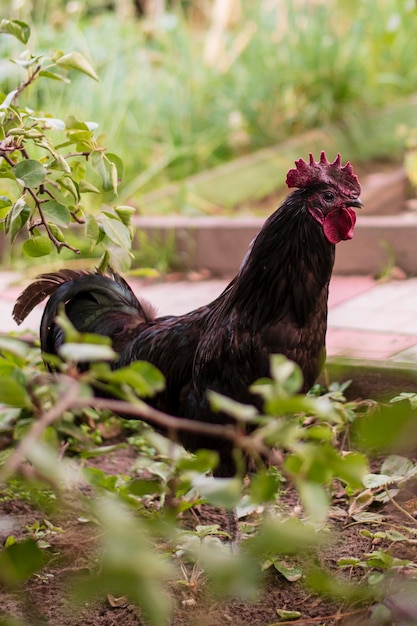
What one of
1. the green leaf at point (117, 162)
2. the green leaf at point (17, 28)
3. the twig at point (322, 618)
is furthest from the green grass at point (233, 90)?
the twig at point (322, 618)

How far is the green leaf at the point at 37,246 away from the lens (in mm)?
2406

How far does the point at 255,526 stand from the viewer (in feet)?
9.46

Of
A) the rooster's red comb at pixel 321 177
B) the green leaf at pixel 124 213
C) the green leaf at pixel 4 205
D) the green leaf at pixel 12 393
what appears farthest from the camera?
the green leaf at pixel 124 213

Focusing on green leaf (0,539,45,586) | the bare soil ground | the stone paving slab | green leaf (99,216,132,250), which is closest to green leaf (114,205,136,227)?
green leaf (99,216,132,250)

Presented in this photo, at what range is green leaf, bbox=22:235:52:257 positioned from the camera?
7.89ft

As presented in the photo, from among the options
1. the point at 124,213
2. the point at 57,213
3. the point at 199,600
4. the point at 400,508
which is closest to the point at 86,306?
the point at 124,213

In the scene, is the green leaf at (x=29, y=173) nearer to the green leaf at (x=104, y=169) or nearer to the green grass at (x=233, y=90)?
the green leaf at (x=104, y=169)

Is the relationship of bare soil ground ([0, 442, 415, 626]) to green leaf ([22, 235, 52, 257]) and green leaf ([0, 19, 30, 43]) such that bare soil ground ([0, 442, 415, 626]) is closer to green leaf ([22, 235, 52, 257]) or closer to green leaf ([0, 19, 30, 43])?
green leaf ([22, 235, 52, 257])

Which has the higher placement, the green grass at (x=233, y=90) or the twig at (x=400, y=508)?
the green grass at (x=233, y=90)

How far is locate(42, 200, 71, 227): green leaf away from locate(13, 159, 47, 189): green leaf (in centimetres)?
20

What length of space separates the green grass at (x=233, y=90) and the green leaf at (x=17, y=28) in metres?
3.97

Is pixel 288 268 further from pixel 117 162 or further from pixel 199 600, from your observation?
pixel 199 600

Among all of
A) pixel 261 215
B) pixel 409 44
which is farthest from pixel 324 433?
pixel 409 44

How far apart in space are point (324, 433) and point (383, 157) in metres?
6.73
